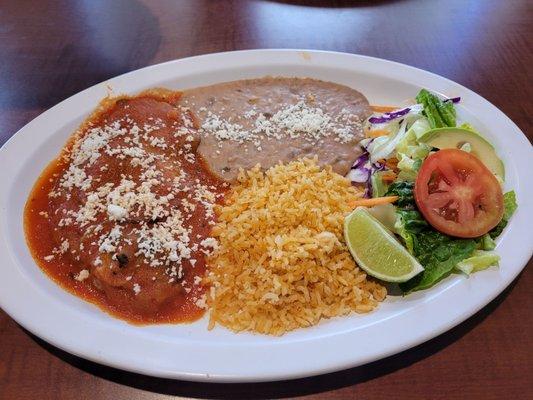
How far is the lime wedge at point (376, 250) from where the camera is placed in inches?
71.0

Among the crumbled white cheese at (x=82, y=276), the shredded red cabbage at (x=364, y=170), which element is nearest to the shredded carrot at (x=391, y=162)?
the shredded red cabbage at (x=364, y=170)

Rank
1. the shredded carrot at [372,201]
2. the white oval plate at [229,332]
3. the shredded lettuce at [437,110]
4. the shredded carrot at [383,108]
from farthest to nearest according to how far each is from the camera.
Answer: the shredded carrot at [383,108] < the shredded lettuce at [437,110] < the shredded carrot at [372,201] < the white oval plate at [229,332]

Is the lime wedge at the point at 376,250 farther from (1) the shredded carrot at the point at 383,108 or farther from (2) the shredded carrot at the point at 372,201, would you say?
(1) the shredded carrot at the point at 383,108

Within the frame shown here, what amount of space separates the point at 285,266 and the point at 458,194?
77 cm

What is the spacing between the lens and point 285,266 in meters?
1.81

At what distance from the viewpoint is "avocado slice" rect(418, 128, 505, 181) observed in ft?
7.09

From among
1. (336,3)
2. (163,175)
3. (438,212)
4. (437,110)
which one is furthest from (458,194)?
(336,3)

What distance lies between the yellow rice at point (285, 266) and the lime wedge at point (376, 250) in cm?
5

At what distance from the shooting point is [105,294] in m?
1.89

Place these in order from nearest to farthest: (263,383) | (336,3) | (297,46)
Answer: (263,383) < (297,46) < (336,3)

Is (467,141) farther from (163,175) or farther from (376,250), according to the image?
(163,175)

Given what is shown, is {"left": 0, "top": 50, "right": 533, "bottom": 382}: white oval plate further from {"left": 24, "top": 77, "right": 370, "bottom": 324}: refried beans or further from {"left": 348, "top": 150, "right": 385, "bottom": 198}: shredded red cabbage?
{"left": 348, "top": 150, "right": 385, "bottom": 198}: shredded red cabbage

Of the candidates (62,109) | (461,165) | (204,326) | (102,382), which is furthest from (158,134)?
(461,165)

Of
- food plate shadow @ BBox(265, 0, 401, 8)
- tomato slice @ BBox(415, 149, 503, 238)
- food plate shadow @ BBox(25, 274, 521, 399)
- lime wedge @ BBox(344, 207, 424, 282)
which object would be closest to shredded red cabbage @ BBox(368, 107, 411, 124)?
tomato slice @ BBox(415, 149, 503, 238)
